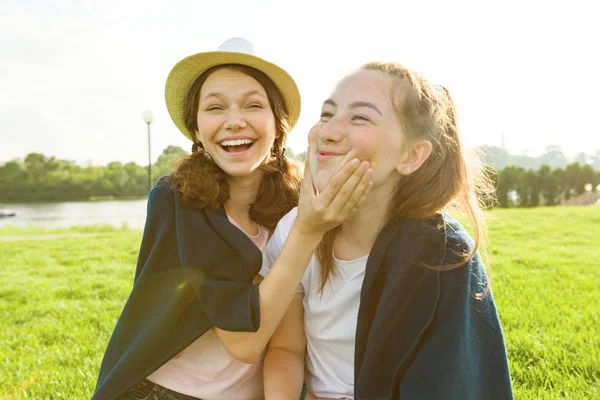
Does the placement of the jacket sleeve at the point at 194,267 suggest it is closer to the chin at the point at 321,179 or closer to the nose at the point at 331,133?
the chin at the point at 321,179

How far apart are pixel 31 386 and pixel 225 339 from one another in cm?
283

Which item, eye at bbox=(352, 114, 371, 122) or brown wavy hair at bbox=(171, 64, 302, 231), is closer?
eye at bbox=(352, 114, 371, 122)

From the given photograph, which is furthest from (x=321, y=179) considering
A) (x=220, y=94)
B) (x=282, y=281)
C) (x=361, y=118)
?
(x=220, y=94)

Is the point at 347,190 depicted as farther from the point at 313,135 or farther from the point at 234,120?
the point at 234,120

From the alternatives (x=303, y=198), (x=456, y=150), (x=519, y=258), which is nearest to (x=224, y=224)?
(x=303, y=198)

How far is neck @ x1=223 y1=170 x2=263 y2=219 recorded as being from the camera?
9.48 feet

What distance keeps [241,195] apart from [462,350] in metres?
1.43

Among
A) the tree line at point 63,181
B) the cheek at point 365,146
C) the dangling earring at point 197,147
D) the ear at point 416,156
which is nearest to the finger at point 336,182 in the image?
the cheek at point 365,146

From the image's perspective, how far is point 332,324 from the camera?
2.49 metres

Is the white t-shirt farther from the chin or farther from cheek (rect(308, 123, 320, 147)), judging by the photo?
cheek (rect(308, 123, 320, 147))

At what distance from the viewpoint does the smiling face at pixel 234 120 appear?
2.70m

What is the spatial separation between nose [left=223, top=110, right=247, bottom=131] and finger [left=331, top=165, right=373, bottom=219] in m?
0.82

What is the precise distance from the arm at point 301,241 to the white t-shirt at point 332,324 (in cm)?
26

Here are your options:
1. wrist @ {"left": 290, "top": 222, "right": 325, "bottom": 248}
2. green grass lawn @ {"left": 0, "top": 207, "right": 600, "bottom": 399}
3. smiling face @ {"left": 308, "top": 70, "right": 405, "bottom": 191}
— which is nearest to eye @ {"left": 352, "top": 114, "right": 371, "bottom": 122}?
smiling face @ {"left": 308, "top": 70, "right": 405, "bottom": 191}
